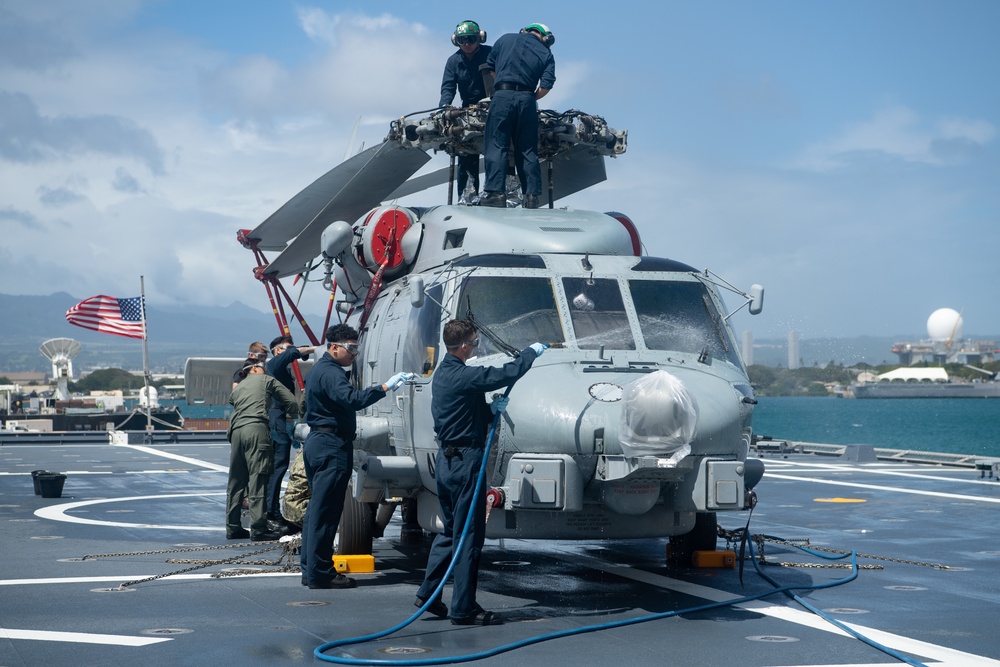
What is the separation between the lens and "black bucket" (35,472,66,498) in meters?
16.9

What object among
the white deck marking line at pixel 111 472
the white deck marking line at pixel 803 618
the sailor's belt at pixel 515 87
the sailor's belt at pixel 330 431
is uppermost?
the sailor's belt at pixel 515 87

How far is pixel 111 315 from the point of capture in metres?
40.3

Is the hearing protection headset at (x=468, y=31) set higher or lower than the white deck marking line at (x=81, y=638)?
higher

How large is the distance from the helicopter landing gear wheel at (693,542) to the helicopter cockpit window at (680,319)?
159 cm

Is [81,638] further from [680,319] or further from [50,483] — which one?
[50,483]

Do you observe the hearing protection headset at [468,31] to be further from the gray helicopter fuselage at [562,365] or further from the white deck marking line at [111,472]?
the white deck marking line at [111,472]

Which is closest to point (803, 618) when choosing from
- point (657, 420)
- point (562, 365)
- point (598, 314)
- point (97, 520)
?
point (657, 420)

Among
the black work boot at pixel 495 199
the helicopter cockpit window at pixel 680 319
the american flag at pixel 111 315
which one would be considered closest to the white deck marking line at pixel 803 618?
the helicopter cockpit window at pixel 680 319

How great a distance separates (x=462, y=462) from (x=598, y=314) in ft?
6.48

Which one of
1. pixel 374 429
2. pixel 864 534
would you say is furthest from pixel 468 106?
pixel 864 534

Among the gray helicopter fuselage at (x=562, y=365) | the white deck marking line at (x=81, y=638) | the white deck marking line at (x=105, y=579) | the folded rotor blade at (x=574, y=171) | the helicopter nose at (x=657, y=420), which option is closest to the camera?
the white deck marking line at (x=81, y=638)

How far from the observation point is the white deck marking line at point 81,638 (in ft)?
23.3

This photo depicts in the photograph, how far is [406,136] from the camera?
12422 millimetres

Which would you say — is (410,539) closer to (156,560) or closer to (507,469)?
(156,560)
